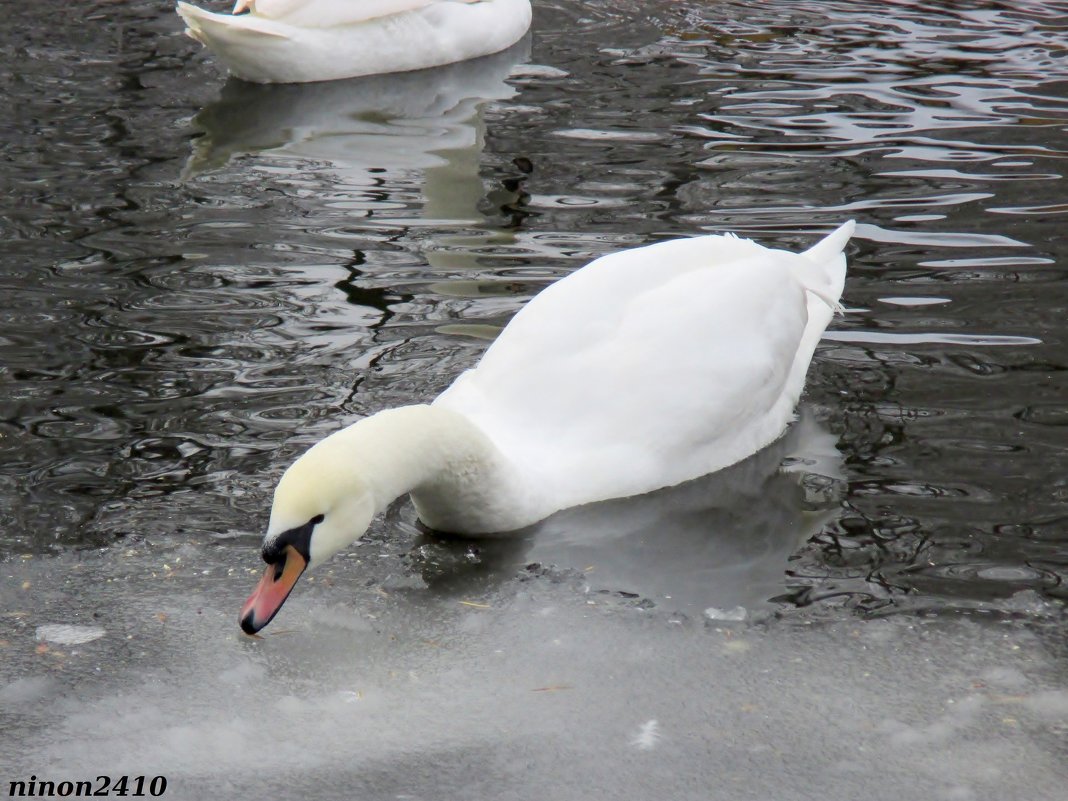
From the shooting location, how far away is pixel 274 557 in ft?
13.1

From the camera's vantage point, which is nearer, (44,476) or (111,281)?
(44,476)

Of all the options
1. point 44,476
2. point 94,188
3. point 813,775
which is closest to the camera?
point 813,775

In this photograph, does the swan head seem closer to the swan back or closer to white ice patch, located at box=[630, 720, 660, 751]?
the swan back

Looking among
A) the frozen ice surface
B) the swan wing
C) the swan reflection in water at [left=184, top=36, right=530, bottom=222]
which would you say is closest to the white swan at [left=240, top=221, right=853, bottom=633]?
the frozen ice surface

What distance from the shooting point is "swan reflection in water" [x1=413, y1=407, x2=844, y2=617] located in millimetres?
4547

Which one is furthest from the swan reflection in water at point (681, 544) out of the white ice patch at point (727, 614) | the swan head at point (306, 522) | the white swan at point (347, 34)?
the white swan at point (347, 34)

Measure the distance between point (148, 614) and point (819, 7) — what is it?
28.4 ft

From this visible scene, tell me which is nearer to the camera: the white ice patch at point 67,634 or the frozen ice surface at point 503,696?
the frozen ice surface at point 503,696

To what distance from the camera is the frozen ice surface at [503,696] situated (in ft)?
11.9

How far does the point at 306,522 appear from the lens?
4.05m

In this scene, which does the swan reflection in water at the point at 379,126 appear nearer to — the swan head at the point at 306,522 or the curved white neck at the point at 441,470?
the curved white neck at the point at 441,470

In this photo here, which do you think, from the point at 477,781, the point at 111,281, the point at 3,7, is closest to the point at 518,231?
the point at 111,281

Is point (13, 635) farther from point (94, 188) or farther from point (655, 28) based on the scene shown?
point (655, 28)

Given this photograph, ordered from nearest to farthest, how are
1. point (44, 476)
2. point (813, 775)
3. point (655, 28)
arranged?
point (813, 775) < point (44, 476) < point (655, 28)
